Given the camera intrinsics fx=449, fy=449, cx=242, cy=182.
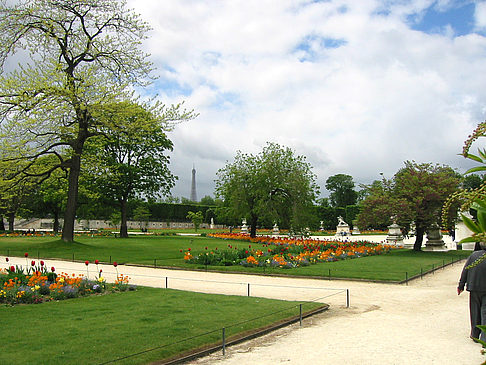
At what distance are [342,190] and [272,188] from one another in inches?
2839

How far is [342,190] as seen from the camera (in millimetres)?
107812

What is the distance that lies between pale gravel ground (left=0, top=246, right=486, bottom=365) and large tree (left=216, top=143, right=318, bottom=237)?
2214 centimetres

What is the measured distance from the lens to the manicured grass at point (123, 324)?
21.2 feet

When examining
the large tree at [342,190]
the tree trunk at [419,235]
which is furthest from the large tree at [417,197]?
the large tree at [342,190]

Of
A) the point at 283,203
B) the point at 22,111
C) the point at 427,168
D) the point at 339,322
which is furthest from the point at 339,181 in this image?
the point at 339,322

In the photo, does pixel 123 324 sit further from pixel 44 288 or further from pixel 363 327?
pixel 363 327

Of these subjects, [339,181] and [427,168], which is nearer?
[427,168]

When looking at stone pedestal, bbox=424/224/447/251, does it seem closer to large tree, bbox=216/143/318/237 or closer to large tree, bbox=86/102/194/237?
large tree, bbox=216/143/318/237

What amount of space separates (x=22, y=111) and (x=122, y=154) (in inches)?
734

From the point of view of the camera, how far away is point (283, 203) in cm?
3847

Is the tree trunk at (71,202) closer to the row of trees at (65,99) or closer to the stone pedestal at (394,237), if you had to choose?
the row of trees at (65,99)

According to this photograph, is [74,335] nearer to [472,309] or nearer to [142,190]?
[472,309]

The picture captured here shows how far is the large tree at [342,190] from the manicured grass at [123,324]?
98268mm

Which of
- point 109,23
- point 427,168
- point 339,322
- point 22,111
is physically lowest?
point 339,322
